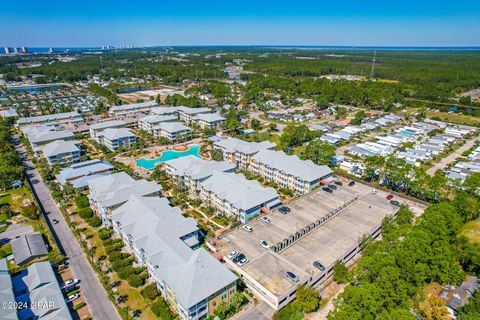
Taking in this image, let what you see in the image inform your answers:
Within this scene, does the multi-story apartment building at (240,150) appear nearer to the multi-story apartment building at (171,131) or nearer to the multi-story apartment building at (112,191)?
the multi-story apartment building at (171,131)

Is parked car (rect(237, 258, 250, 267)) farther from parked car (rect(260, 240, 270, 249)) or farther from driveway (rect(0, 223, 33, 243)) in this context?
driveway (rect(0, 223, 33, 243))

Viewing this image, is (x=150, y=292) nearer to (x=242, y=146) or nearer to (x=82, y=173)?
(x=82, y=173)

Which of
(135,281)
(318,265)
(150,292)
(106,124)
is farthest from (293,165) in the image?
(106,124)

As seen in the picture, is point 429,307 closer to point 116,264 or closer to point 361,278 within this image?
point 361,278

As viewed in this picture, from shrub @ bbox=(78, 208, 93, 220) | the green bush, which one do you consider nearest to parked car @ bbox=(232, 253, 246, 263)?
the green bush

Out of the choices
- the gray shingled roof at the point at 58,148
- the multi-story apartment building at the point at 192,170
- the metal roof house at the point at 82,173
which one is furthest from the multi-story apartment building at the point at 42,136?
the multi-story apartment building at the point at 192,170

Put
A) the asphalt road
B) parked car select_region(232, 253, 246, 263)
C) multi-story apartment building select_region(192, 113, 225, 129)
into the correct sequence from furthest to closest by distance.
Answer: multi-story apartment building select_region(192, 113, 225, 129) < parked car select_region(232, 253, 246, 263) < the asphalt road
